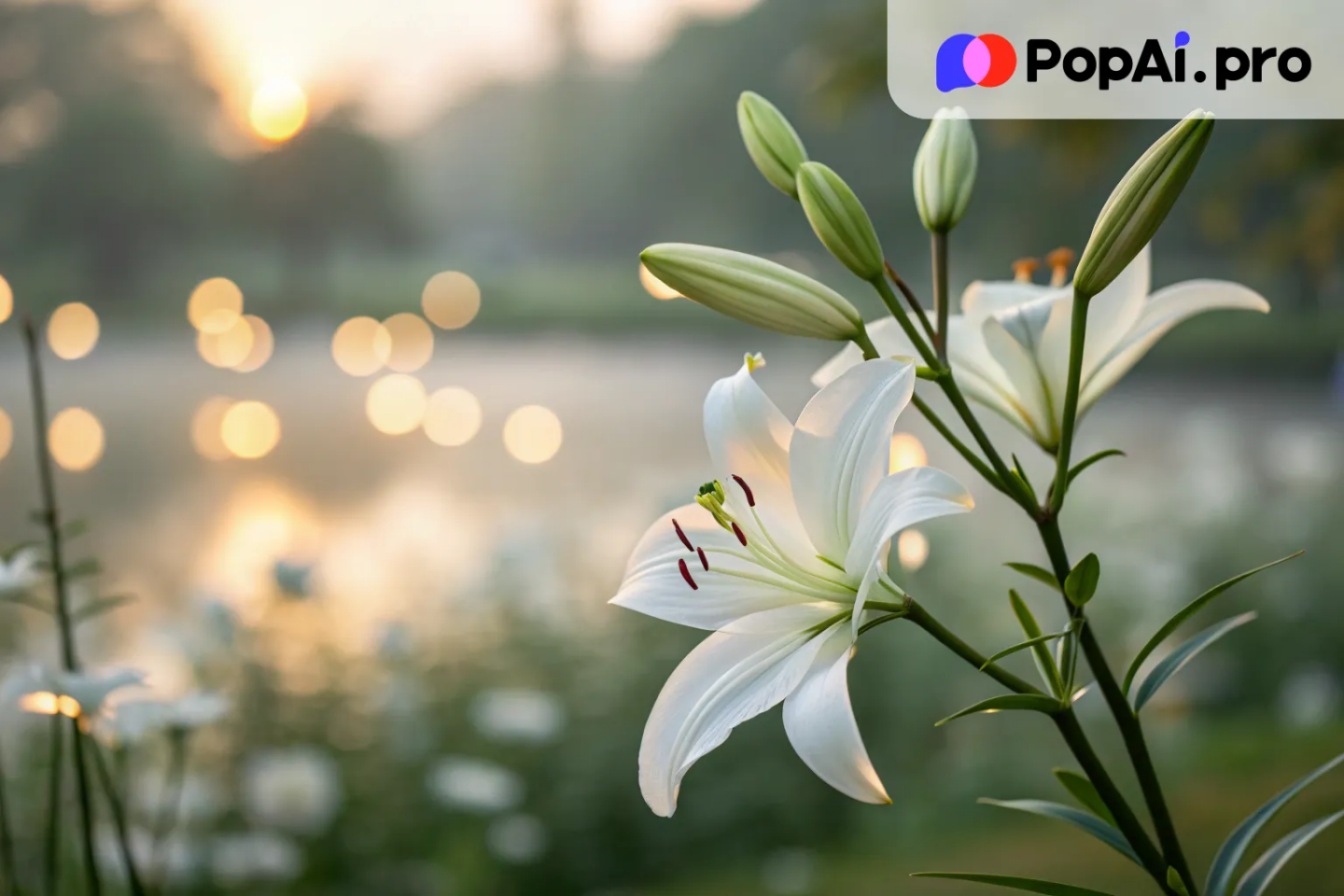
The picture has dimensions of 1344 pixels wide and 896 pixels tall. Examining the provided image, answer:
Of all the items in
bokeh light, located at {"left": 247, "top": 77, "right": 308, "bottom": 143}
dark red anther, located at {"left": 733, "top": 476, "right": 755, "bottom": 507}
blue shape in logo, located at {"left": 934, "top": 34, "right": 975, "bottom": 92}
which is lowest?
dark red anther, located at {"left": 733, "top": 476, "right": 755, "bottom": 507}

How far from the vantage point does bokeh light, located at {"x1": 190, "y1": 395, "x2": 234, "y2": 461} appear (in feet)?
4.64

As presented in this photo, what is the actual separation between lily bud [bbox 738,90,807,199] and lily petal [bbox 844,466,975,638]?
0.35 ft

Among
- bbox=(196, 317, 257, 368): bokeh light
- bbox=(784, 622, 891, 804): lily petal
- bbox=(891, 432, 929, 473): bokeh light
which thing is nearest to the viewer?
bbox=(784, 622, 891, 804): lily petal

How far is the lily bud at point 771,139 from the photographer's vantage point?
1.07ft

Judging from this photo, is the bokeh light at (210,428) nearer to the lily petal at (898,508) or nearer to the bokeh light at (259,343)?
the bokeh light at (259,343)

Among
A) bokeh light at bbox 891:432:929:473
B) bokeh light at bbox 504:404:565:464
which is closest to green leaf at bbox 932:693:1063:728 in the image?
bokeh light at bbox 891:432:929:473

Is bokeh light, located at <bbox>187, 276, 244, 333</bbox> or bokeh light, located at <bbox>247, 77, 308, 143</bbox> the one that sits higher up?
bokeh light, located at <bbox>247, 77, 308, 143</bbox>

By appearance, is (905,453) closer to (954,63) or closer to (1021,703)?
(954,63)

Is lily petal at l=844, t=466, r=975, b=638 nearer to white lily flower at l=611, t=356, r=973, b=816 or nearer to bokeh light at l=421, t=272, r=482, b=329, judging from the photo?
white lily flower at l=611, t=356, r=973, b=816

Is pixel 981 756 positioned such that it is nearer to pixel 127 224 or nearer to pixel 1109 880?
pixel 1109 880

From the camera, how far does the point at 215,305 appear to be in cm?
143

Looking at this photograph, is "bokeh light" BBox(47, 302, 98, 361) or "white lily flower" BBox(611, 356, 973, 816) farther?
"bokeh light" BBox(47, 302, 98, 361)

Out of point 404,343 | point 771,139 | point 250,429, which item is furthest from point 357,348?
point 771,139

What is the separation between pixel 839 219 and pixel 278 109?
52.4 inches
